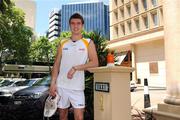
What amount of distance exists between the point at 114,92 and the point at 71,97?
622mm

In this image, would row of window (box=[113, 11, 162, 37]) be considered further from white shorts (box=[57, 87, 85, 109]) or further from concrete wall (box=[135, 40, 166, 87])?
white shorts (box=[57, 87, 85, 109])

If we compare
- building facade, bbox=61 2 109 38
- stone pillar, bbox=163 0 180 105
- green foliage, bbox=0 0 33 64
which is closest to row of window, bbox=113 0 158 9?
green foliage, bbox=0 0 33 64

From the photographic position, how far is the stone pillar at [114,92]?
3992mm

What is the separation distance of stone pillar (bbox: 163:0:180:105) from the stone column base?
111mm

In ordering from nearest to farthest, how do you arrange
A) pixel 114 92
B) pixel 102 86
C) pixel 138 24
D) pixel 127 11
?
pixel 114 92
pixel 102 86
pixel 138 24
pixel 127 11

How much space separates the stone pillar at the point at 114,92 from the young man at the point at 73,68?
0.96ft

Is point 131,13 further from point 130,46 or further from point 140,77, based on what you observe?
point 140,77

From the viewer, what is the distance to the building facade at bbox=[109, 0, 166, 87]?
3300 cm

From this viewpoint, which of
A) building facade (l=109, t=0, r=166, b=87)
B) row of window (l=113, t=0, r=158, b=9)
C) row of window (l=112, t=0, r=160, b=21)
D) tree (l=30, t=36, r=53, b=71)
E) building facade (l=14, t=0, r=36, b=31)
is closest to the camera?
building facade (l=109, t=0, r=166, b=87)

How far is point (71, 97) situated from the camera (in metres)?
3.75

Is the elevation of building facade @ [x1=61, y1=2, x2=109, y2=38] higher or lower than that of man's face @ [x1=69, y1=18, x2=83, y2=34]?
higher

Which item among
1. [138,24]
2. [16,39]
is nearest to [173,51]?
[138,24]

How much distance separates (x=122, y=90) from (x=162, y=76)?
98.0 feet

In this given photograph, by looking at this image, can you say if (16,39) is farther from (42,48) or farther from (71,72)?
(71,72)
